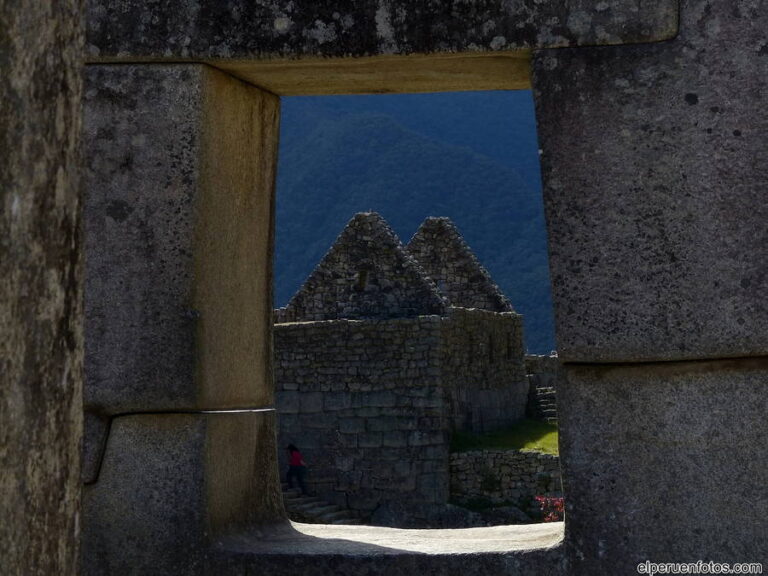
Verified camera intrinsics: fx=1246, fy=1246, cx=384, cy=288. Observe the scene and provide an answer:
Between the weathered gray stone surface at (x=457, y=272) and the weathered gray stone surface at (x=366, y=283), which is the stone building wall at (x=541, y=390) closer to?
the weathered gray stone surface at (x=457, y=272)

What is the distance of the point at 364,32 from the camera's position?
13.0ft

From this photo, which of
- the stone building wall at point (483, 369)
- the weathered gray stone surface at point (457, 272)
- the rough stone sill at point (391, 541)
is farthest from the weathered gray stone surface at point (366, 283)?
the rough stone sill at point (391, 541)

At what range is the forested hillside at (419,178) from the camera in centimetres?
9188

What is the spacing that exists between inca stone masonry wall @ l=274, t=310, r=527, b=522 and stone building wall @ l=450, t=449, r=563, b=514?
0.32 metres

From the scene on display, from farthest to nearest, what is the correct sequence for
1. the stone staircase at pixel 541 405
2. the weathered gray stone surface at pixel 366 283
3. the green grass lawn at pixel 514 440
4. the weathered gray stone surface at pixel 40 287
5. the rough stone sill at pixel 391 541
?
the stone staircase at pixel 541 405 → the weathered gray stone surface at pixel 366 283 → the green grass lawn at pixel 514 440 → the rough stone sill at pixel 391 541 → the weathered gray stone surface at pixel 40 287

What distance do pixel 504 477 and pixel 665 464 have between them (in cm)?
1937

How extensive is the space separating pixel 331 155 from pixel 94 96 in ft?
328

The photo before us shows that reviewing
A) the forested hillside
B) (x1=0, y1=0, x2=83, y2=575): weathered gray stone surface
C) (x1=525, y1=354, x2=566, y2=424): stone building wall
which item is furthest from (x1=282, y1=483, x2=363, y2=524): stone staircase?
the forested hillside

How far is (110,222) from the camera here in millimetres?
4074

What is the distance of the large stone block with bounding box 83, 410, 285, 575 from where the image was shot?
3994 mm

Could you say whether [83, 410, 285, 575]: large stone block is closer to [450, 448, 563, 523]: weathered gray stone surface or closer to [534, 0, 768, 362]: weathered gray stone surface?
[534, 0, 768, 362]: weathered gray stone surface

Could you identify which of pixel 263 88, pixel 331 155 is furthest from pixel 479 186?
pixel 263 88

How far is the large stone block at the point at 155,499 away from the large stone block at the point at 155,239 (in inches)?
3.1

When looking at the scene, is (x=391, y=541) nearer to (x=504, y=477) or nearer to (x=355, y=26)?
(x=355, y=26)
